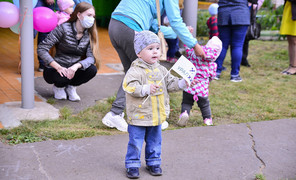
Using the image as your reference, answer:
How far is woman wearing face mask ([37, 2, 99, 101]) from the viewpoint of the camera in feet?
15.3

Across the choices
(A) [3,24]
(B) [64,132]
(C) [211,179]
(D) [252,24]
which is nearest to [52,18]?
(A) [3,24]

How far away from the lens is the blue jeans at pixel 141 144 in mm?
3037

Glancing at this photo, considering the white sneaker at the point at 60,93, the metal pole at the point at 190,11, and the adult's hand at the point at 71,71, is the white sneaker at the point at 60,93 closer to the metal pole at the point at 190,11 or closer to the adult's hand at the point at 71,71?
the adult's hand at the point at 71,71

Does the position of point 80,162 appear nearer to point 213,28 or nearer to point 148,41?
point 148,41

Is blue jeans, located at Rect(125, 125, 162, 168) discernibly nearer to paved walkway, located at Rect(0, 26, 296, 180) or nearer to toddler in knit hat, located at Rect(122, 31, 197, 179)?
toddler in knit hat, located at Rect(122, 31, 197, 179)

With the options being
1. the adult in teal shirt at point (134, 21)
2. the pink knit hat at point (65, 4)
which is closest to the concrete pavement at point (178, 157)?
the adult in teal shirt at point (134, 21)

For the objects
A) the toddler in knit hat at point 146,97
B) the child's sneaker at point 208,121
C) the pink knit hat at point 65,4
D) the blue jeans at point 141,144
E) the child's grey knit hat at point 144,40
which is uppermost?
the child's grey knit hat at point 144,40

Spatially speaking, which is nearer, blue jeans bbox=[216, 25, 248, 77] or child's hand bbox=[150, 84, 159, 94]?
child's hand bbox=[150, 84, 159, 94]

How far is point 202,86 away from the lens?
4.40 metres

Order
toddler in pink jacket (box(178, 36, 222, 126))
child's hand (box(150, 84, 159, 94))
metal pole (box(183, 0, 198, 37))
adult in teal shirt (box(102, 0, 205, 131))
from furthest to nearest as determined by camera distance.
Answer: metal pole (box(183, 0, 198, 37))
toddler in pink jacket (box(178, 36, 222, 126))
adult in teal shirt (box(102, 0, 205, 131))
child's hand (box(150, 84, 159, 94))

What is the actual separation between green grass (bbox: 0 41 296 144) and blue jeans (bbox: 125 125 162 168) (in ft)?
2.99

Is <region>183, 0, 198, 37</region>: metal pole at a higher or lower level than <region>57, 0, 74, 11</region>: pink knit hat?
lower

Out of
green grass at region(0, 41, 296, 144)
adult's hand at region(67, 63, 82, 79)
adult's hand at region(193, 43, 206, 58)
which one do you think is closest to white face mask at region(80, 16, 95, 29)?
adult's hand at region(67, 63, 82, 79)

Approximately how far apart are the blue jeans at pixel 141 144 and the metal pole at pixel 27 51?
179 centimetres
